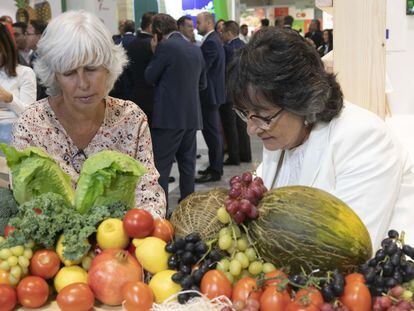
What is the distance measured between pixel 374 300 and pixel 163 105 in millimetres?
3739

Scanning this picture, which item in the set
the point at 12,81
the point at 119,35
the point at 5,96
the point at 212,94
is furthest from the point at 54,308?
the point at 119,35

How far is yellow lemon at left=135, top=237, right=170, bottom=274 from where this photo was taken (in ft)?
3.62

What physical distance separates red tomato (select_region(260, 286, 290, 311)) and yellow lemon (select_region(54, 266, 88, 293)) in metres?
0.40

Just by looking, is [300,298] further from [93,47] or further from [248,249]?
[93,47]

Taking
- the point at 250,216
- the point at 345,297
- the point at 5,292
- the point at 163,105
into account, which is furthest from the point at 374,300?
the point at 163,105

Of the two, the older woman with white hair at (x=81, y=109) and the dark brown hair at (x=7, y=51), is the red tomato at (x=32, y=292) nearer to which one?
the older woman with white hair at (x=81, y=109)

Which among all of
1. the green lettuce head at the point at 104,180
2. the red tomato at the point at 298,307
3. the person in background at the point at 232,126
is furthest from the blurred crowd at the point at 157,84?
the red tomato at the point at 298,307

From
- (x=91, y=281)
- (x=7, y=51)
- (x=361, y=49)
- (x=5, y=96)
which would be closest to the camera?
(x=91, y=281)

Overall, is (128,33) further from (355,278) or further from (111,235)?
(355,278)

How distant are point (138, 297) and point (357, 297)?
0.41 meters

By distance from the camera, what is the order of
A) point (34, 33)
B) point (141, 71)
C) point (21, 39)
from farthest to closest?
point (21, 39) < point (34, 33) < point (141, 71)

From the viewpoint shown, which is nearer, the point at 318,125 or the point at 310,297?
the point at 310,297

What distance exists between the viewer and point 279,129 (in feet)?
5.13

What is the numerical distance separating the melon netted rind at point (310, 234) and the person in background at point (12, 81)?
310 cm
